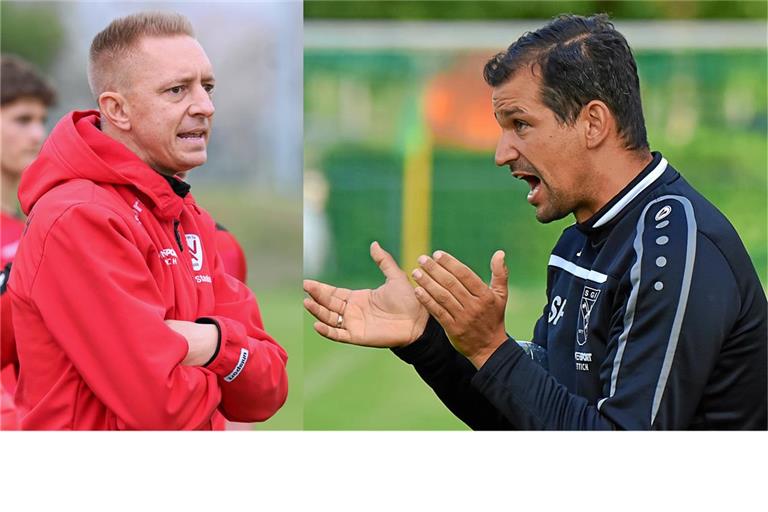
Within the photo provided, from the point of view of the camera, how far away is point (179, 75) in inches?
76.4

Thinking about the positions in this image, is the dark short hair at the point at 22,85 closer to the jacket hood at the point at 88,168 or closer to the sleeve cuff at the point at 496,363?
the jacket hood at the point at 88,168

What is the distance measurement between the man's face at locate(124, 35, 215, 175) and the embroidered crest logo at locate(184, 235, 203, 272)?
0.17 meters

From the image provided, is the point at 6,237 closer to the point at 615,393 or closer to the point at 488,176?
the point at 615,393

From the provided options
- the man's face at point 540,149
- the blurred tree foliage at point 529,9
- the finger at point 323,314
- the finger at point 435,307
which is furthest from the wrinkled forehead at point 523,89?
the blurred tree foliage at point 529,9

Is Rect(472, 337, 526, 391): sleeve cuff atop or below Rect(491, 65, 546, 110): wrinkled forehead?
below

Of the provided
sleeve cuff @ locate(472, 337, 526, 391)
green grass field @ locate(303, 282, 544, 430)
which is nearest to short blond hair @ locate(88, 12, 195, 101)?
sleeve cuff @ locate(472, 337, 526, 391)

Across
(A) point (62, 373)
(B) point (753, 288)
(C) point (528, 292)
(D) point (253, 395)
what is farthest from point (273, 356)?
(C) point (528, 292)

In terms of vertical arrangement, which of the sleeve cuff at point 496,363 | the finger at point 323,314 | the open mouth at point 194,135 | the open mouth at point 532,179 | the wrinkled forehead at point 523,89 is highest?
the wrinkled forehead at point 523,89

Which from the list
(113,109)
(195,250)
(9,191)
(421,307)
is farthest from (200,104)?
(9,191)

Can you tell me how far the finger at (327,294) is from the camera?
7.10 feet

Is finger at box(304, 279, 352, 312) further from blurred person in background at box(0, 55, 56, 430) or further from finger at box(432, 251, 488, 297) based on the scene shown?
blurred person in background at box(0, 55, 56, 430)

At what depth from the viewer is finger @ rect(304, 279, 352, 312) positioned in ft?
7.10

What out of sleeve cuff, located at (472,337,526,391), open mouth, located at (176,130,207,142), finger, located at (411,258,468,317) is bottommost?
sleeve cuff, located at (472,337,526,391)

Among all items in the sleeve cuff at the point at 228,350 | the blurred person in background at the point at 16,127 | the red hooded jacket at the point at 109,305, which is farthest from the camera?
the blurred person in background at the point at 16,127
